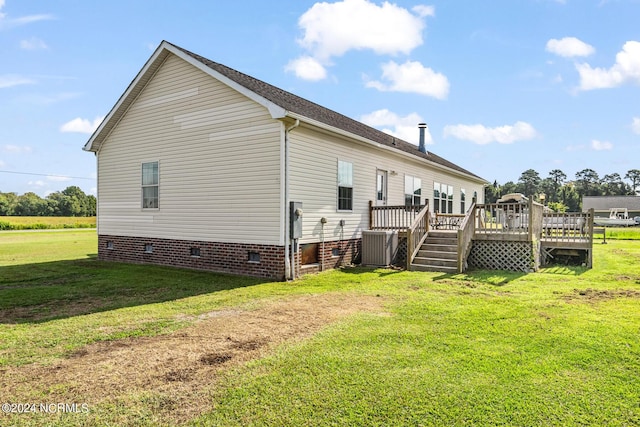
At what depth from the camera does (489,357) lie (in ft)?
13.7

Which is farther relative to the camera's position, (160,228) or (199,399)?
(160,228)

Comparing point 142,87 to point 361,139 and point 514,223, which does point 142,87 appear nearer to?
point 361,139

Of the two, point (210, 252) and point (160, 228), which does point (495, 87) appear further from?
point (160, 228)

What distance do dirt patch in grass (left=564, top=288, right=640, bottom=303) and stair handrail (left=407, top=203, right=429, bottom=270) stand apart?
4086mm

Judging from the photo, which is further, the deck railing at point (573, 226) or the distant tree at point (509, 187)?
the distant tree at point (509, 187)

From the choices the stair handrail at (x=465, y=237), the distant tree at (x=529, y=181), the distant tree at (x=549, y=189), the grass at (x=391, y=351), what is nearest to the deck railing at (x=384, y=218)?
the stair handrail at (x=465, y=237)

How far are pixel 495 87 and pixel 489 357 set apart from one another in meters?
14.2

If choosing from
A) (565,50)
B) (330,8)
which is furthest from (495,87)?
(330,8)

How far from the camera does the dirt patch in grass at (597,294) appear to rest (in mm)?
7090

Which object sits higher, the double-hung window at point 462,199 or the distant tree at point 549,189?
the distant tree at point 549,189

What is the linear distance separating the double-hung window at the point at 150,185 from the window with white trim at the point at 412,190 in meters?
9.35

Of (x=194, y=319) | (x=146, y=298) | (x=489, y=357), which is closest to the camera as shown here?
(x=489, y=357)

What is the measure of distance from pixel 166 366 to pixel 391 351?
8.31 ft

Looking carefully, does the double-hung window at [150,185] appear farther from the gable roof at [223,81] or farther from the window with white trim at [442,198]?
the window with white trim at [442,198]
